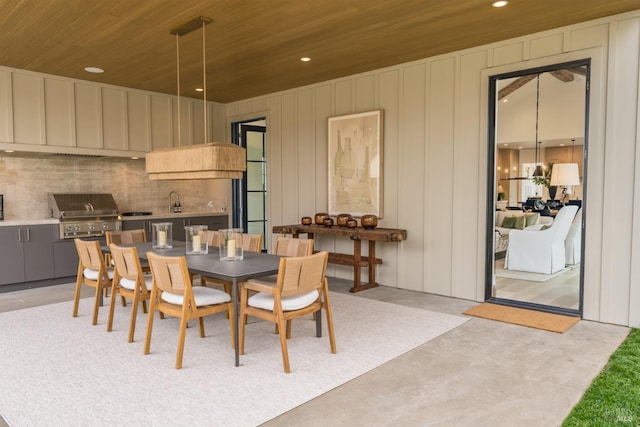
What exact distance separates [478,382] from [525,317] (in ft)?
5.66

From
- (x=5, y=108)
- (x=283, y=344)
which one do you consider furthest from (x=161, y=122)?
(x=283, y=344)

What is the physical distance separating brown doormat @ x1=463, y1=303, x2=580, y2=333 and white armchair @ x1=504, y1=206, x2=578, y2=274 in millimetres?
2067

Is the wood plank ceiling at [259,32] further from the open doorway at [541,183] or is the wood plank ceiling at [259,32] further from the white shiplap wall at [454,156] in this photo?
the open doorway at [541,183]

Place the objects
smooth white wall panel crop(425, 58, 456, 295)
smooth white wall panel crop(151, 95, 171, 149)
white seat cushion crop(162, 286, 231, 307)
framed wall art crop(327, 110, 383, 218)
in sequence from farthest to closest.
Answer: smooth white wall panel crop(151, 95, 171, 149)
framed wall art crop(327, 110, 383, 218)
smooth white wall panel crop(425, 58, 456, 295)
white seat cushion crop(162, 286, 231, 307)

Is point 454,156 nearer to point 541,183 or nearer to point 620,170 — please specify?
point 620,170

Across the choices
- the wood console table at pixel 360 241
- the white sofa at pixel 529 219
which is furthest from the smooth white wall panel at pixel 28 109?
the white sofa at pixel 529 219

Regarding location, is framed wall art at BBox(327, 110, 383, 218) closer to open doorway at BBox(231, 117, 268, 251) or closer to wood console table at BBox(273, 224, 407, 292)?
wood console table at BBox(273, 224, 407, 292)

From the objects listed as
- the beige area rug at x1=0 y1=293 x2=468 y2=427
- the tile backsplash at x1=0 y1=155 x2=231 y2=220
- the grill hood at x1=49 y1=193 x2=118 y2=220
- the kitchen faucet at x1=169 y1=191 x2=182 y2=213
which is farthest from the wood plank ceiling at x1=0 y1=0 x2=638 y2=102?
the beige area rug at x1=0 y1=293 x2=468 y2=427

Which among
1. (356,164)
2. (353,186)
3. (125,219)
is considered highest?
(356,164)

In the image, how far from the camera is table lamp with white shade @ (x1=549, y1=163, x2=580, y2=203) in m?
6.26

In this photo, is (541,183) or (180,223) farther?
(180,223)

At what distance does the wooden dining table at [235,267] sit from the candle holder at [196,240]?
0.25 ft

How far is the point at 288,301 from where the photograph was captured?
10.6ft

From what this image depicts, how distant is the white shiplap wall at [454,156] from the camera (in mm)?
4055
